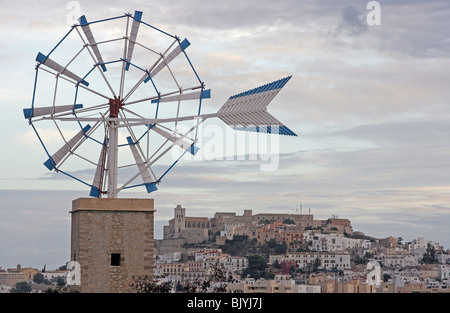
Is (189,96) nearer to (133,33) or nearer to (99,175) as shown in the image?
(133,33)

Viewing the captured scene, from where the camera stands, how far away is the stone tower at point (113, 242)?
28.6 m

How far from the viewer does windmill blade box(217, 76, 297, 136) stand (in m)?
26.5

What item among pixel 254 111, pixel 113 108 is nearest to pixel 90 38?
pixel 113 108

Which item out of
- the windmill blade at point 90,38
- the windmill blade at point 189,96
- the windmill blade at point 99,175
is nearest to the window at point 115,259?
the windmill blade at point 99,175

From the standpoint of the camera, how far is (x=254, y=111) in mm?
27375

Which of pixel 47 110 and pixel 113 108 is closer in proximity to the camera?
pixel 47 110

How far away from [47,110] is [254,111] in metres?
6.93

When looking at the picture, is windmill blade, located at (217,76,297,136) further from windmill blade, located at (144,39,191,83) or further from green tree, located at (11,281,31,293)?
green tree, located at (11,281,31,293)

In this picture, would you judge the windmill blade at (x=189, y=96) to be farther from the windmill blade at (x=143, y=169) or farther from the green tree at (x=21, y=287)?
the green tree at (x=21, y=287)
